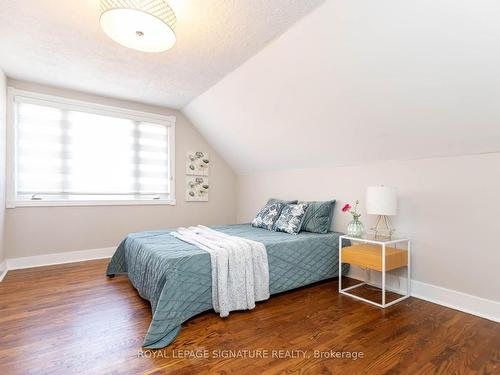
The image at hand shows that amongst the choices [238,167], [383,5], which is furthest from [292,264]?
[238,167]

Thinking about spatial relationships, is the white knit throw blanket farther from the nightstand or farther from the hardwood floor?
the nightstand

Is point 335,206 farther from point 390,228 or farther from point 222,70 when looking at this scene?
point 222,70

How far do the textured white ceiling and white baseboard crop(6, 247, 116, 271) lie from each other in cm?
222

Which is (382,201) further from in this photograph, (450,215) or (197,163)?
(197,163)

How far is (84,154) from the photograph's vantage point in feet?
12.2

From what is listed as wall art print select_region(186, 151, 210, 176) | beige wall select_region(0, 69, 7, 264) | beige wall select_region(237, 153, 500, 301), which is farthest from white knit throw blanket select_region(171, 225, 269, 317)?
beige wall select_region(0, 69, 7, 264)

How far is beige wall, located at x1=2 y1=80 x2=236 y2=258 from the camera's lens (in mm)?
3357

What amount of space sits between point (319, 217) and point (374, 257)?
0.90 metres

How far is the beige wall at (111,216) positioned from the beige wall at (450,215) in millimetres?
2622

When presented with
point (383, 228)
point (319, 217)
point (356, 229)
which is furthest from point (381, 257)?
point (319, 217)

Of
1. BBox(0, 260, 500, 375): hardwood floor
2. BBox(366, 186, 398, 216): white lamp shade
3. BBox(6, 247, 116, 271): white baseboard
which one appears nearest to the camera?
BBox(0, 260, 500, 375): hardwood floor

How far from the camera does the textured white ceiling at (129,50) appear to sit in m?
1.98

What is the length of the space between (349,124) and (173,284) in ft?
7.22

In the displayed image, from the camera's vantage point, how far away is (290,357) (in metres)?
1.57
